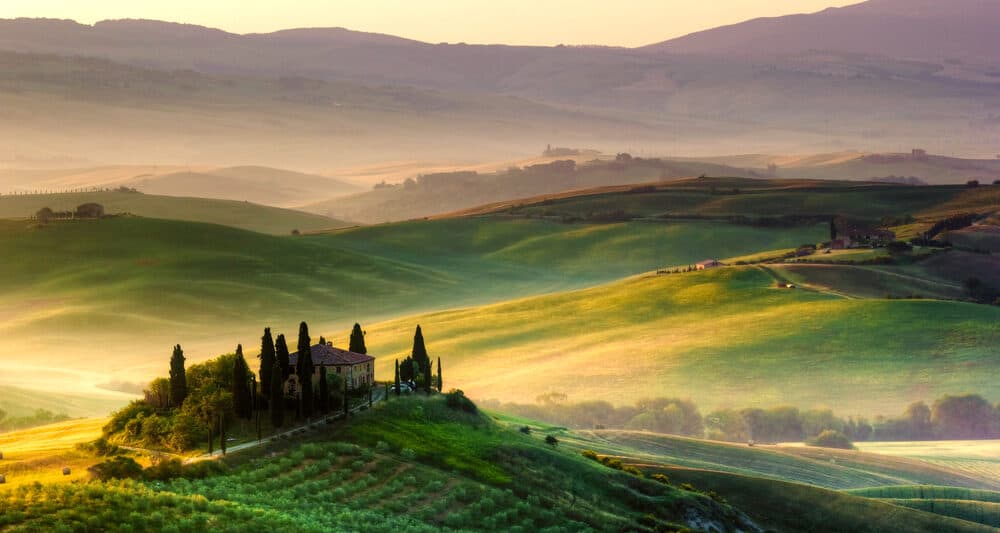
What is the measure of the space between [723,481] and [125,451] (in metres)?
48.0

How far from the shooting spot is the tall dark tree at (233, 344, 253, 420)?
9419cm

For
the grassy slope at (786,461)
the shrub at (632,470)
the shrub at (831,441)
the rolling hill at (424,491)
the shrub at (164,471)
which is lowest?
the shrub at (831,441)

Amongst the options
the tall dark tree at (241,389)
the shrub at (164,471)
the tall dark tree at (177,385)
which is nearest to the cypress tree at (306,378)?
the tall dark tree at (241,389)

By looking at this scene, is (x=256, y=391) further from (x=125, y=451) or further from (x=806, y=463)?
(x=806, y=463)

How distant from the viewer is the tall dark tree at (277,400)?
312ft

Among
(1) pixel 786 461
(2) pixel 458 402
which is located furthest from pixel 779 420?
(2) pixel 458 402

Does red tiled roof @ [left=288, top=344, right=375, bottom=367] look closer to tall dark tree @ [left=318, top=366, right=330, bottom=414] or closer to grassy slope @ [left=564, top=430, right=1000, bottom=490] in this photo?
tall dark tree @ [left=318, top=366, right=330, bottom=414]

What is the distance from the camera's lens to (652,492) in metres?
106

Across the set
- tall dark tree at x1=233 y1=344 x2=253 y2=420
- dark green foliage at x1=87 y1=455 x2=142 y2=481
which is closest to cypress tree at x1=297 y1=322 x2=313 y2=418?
tall dark tree at x1=233 y1=344 x2=253 y2=420

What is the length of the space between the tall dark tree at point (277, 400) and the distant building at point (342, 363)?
8439 mm

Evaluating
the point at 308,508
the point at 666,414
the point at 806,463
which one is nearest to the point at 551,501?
the point at 308,508

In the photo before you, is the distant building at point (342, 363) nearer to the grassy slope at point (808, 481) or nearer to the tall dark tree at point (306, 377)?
the tall dark tree at point (306, 377)

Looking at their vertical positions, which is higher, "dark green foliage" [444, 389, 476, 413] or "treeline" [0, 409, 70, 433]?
"dark green foliage" [444, 389, 476, 413]

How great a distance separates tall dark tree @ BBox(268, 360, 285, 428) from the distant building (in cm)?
844
